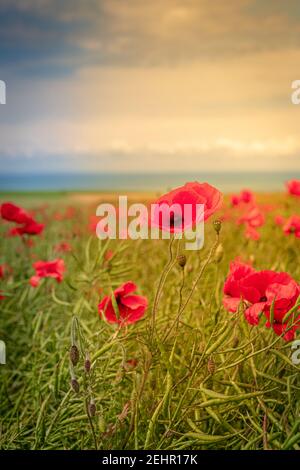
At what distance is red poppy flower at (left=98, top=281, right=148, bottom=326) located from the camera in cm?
81

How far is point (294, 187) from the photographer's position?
5.49ft

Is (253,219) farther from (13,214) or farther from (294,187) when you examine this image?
(13,214)

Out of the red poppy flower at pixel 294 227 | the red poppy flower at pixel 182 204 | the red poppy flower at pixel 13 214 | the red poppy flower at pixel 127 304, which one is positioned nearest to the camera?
the red poppy flower at pixel 182 204

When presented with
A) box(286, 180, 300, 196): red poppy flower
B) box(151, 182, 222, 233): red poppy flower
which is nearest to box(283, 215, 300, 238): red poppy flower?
box(286, 180, 300, 196): red poppy flower

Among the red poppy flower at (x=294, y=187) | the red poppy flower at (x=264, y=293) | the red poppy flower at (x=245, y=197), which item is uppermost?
the red poppy flower at (x=294, y=187)

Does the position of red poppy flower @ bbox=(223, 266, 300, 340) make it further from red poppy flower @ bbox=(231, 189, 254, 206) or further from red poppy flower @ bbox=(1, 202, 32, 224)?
red poppy flower @ bbox=(231, 189, 254, 206)

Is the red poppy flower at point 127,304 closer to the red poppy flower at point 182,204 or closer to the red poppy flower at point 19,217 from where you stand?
the red poppy flower at point 182,204

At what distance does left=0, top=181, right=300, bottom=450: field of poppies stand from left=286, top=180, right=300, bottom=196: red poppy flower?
0.19 m

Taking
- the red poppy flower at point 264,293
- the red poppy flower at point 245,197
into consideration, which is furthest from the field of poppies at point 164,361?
the red poppy flower at point 245,197

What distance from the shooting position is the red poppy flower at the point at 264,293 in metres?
0.68

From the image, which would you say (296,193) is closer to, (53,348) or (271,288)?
(53,348)

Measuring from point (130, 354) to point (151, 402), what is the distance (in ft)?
0.54
